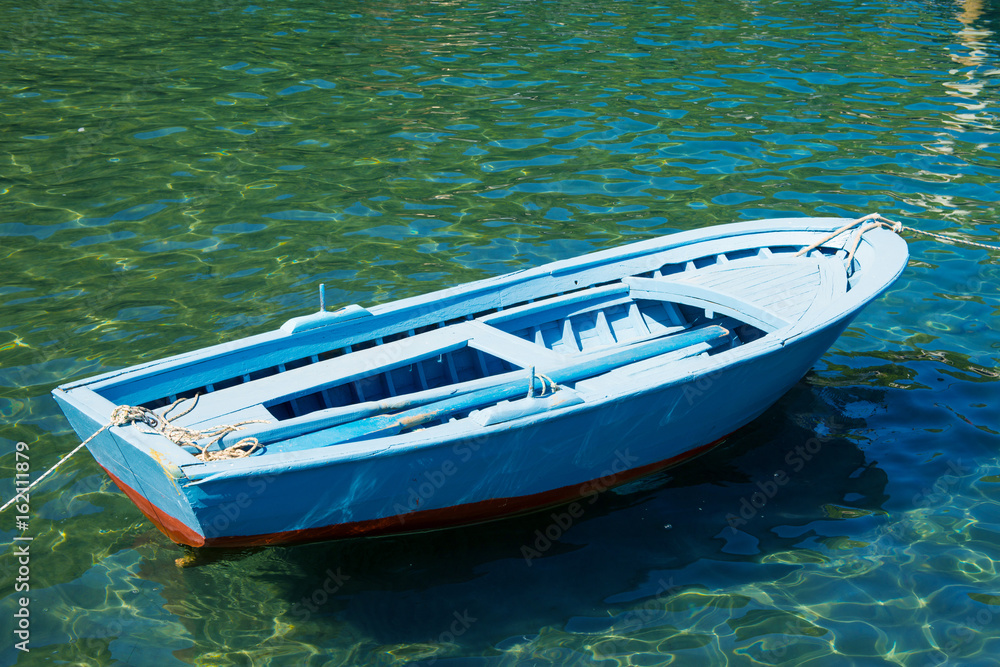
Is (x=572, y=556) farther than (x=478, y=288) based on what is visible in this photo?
No

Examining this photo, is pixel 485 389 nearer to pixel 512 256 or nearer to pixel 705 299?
pixel 705 299

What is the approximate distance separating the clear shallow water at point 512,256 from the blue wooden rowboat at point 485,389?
44 cm

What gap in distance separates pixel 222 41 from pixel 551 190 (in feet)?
28.8

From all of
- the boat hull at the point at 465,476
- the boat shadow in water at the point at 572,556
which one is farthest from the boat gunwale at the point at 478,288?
the boat shadow in water at the point at 572,556

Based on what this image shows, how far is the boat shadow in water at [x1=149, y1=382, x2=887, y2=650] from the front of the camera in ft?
16.2

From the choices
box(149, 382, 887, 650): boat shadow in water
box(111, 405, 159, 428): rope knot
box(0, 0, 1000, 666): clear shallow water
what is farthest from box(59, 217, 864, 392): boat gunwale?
box(149, 382, 887, 650): boat shadow in water

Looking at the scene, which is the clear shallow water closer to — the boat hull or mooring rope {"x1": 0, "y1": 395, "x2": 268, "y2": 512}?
the boat hull

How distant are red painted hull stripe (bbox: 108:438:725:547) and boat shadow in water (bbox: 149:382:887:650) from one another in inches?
5.7

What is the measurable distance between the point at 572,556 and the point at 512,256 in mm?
4168

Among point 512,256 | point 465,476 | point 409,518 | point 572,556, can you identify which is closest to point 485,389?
point 465,476

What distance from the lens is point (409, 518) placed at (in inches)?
200

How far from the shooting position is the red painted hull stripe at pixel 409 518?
15.7ft

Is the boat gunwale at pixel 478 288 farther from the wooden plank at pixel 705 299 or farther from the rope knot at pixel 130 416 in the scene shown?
the rope knot at pixel 130 416

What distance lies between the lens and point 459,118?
12281mm
